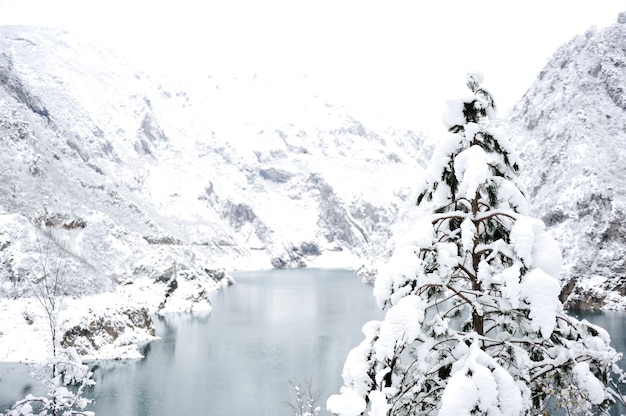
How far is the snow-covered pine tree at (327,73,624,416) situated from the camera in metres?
5.57

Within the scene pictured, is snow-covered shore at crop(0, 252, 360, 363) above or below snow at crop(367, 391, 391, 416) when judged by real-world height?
below

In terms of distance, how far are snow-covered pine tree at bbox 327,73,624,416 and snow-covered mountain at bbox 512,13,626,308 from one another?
402ft

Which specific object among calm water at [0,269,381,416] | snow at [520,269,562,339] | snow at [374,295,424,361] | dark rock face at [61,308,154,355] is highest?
snow at [520,269,562,339]

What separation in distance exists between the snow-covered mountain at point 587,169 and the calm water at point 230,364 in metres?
24.6

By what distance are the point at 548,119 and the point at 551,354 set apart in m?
209

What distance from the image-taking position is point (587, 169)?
14700 cm

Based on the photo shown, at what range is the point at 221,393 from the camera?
51344 mm

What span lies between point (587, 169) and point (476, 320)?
6377 inches

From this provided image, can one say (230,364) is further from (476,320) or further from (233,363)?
(476,320)

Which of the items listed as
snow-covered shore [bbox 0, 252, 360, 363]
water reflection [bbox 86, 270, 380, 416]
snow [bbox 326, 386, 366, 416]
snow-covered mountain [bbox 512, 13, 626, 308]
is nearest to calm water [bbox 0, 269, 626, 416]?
water reflection [bbox 86, 270, 380, 416]

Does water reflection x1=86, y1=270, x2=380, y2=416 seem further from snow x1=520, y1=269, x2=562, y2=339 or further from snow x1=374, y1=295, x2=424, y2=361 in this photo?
snow x1=520, y1=269, x2=562, y2=339

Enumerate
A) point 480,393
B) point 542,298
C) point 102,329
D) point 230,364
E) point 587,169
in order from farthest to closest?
A: point 587,169 < point 102,329 < point 230,364 < point 542,298 < point 480,393

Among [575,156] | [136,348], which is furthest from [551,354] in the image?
[575,156]

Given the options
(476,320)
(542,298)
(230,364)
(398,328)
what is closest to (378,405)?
(398,328)
